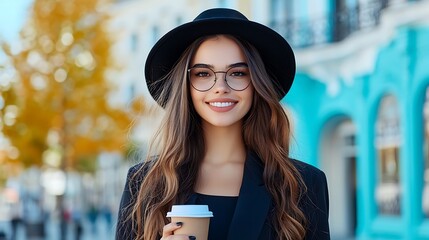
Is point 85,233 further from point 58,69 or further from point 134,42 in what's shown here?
point 134,42

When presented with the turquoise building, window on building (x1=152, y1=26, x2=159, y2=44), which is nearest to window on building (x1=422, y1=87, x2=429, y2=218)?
the turquoise building

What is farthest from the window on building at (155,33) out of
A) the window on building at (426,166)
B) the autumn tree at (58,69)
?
the window on building at (426,166)

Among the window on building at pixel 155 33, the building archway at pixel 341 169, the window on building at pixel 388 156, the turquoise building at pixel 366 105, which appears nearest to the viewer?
the turquoise building at pixel 366 105

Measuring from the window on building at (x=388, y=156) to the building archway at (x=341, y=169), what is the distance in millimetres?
3360

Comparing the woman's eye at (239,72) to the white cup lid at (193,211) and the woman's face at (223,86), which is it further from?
the white cup lid at (193,211)

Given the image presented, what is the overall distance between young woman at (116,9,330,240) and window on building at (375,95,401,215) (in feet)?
53.5

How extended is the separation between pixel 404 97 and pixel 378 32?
1.77m

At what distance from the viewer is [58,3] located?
25734mm

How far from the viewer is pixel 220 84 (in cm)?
351

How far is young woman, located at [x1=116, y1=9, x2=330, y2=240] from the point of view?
3488 millimetres

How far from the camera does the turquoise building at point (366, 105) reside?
18.3 meters

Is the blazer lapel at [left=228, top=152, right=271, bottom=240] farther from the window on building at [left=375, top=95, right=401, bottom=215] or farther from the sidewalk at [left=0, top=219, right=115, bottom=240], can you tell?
the sidewalk at [left=0, top=219, right=115, bottom=240]

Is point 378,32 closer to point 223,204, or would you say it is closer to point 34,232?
point 34,232

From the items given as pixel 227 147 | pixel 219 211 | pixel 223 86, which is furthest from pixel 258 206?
pixel 223 86
